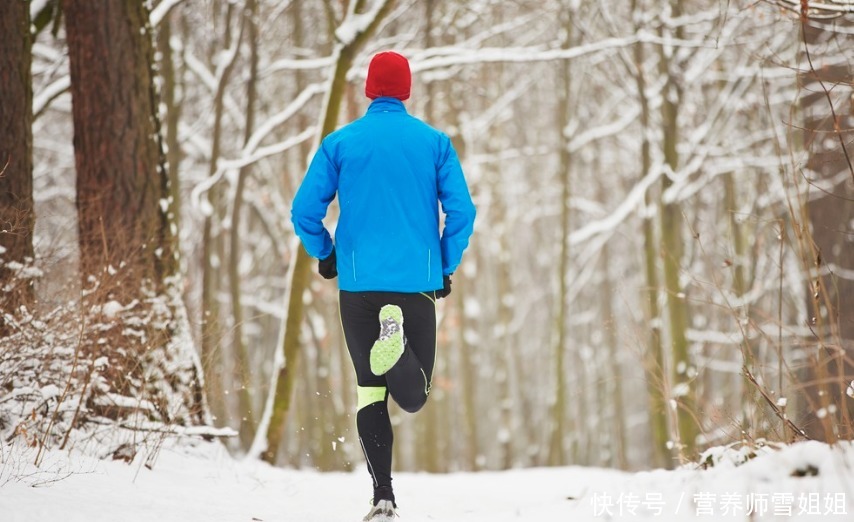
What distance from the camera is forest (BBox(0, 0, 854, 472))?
4.36 meters

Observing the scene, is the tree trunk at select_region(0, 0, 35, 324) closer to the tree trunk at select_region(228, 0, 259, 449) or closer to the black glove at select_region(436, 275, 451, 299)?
the black glove at select_region(436, 275, 451, 299)

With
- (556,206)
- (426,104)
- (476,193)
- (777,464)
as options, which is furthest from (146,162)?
(556,206)

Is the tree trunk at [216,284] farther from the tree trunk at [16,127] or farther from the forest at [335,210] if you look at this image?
the tree trunk at [16,127]

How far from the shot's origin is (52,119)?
14.8m

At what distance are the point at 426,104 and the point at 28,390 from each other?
35.9ft

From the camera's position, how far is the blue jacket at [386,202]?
3.67m

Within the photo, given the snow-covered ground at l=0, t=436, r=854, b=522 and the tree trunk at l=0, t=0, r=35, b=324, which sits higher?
the tree trunk at l=0, t=0, r=35, b=324

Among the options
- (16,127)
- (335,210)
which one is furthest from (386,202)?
(335,210)

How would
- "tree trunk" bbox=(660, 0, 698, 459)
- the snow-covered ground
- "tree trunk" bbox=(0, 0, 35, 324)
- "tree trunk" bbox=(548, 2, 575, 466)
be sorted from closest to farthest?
the snow-covered ground < "tree trunk" bbox=(0, 0, 35, 324) < "tree trunk" bbox=(660, 0, 698, 459) < "tree trunk" bbox=(548, 2, 575, 466)

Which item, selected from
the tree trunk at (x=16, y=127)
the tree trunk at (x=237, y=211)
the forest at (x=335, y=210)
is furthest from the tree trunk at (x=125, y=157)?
the tree trunk at (x=237, y=211)

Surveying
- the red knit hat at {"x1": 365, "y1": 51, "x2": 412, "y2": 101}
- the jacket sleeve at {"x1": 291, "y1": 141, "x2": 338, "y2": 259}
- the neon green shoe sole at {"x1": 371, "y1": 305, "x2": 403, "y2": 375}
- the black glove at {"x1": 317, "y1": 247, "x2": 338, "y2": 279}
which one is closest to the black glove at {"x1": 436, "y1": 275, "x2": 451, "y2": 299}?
the neon green shoe sole at {"x1": 371, "y1": 305, "x2": 403, "y2": 375}

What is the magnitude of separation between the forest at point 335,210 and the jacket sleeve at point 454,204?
112 centimetres

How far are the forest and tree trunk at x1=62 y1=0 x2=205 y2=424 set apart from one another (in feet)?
0.06

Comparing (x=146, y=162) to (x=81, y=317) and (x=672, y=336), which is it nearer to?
(x=81, y=317)
